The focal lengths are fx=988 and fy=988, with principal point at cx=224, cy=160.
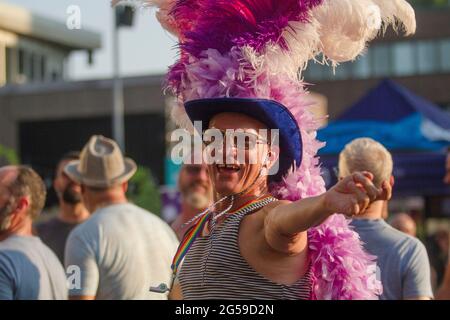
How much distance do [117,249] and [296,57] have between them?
1.62 metres

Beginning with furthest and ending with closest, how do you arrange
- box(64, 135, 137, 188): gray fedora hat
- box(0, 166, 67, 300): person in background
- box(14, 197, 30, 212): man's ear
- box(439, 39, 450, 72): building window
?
box(439, 39, 450, 72): building window → box(64, 135, 137, 188): gray fedora hat → box(14, 197, 30, 212): man's ear → box(0, 166, 67, 300): person in background

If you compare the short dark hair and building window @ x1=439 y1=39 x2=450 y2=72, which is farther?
building window @ x1=439 y1=39 x2=450 y2=72

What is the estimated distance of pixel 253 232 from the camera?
102 inches

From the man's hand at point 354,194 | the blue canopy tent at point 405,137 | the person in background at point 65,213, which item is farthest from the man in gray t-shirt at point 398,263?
the blue canopy tent at point 405,137

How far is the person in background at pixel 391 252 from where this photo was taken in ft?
12.3

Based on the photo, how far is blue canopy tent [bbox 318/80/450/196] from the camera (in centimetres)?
833

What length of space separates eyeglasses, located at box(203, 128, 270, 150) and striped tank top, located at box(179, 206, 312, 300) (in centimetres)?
19

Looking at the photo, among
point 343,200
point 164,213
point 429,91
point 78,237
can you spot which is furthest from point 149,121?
point 343,200

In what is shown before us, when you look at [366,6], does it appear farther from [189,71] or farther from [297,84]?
[189,71]

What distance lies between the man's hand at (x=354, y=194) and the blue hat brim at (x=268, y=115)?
2.10 feet

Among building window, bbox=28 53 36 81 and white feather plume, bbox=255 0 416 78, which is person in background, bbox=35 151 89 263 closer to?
white feather plume, bbox=255 0 416 78

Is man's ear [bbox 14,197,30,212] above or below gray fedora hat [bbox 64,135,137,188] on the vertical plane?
below

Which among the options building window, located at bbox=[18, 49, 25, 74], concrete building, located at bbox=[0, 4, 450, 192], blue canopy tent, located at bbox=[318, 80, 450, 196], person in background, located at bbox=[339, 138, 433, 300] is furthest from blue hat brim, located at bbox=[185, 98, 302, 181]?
building window, located at bbox=[18, 49, 25, 74]

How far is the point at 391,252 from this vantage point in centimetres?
376
